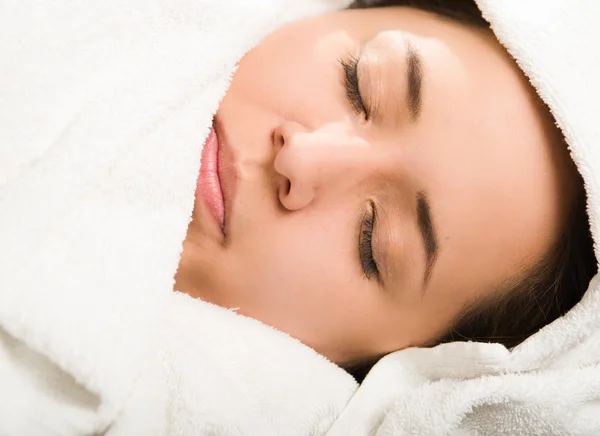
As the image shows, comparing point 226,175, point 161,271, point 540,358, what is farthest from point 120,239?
point 540,358

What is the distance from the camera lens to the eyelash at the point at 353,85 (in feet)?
2.83

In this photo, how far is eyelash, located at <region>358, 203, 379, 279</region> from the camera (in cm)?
85

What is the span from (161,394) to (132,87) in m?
0.41

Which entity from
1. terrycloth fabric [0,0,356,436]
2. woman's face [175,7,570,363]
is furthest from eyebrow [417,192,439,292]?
terrycloth fabric [0,0,356,436]

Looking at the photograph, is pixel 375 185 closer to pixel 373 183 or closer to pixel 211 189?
pixel 373 183

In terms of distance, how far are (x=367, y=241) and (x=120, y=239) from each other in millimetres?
344

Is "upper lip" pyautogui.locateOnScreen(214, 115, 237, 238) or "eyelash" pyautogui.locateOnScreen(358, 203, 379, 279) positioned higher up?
"upper lip" pyautogui.locateOnScreen(214, 115, 237, 238)

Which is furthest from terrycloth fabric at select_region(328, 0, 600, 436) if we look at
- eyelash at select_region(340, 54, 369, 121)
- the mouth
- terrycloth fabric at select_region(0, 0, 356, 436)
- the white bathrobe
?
the mouth

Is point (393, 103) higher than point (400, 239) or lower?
higher

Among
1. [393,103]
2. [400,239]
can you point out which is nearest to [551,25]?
[393,103]

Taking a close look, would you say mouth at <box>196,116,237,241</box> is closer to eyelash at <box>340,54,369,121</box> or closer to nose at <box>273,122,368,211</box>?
nose at <box>273,122,368,211</box>

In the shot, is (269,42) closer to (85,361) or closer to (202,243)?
(202,243)

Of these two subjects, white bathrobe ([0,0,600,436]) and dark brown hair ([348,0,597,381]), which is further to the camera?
dark brown hair ([348,0,597,381])

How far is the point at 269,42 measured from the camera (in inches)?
36.4
